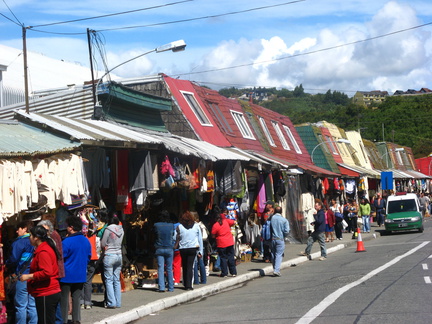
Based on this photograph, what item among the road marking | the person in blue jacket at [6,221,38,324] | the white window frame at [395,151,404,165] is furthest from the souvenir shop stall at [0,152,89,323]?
the white window frame at [395,151,404,165]

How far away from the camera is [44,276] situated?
9.57 meters

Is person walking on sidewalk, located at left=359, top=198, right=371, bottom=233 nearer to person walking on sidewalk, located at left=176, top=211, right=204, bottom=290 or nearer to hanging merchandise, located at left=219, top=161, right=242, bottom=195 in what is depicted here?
hanging merchandise, located at left=219, top=161, right=242, bottom=195

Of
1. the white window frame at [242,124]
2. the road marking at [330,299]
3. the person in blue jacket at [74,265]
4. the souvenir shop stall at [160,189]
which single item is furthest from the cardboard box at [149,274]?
the white window frame at [242,124]

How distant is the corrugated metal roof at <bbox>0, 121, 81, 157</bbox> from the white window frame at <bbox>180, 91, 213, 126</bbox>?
14.3 m

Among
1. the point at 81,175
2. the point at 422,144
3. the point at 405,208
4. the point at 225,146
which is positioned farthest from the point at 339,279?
the point at 422,144

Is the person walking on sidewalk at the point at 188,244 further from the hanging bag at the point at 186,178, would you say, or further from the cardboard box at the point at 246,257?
the cardboard box at the point at 246,257

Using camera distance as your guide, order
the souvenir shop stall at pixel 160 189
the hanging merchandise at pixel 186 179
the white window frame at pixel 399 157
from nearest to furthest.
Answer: the souvenir shop stall at pixel 160 189
the hanging merchandise at pixel 186 179
the white window frame at pixel 399 157

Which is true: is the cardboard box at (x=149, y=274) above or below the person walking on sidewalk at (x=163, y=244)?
below

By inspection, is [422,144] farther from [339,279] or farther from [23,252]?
[23,252]

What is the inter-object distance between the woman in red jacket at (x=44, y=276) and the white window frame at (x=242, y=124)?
22753 mm

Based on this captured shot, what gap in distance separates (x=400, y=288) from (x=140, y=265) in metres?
6.47

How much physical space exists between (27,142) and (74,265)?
2725 millimetres

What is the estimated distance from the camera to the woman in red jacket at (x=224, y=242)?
1873cm

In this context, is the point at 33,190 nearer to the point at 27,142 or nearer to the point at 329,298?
the point at 27,142
